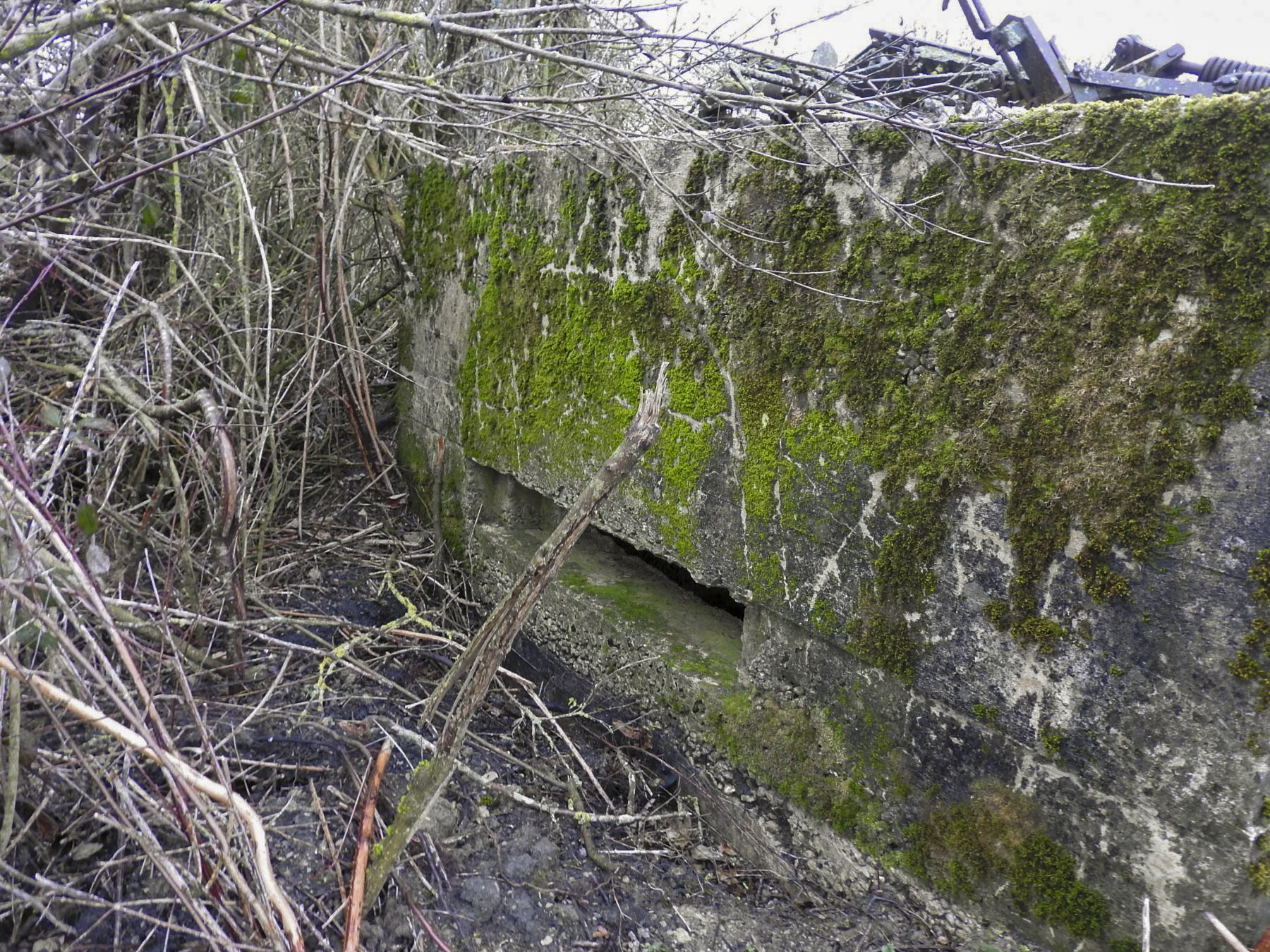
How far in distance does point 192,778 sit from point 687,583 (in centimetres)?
167

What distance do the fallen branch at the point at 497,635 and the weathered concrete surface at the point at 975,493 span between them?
1.93 ft

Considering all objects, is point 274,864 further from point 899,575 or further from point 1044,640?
point 1044,640

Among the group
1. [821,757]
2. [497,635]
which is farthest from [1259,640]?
[497,635]

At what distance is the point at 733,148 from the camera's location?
6.32 ft

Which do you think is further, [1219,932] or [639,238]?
[639,238]

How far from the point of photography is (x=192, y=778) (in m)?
1.24

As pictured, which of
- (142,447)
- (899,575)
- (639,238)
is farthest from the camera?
(142,447)

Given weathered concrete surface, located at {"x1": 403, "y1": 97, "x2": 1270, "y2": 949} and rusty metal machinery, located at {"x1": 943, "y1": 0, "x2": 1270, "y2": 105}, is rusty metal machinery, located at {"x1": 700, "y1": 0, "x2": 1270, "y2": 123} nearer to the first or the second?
rusty metal machinery, located at {"x1": 943, "y1": 0, "x2": 1270, "y2": 105}

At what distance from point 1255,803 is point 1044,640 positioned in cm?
37

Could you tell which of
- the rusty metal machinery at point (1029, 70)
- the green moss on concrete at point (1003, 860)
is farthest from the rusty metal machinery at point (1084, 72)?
the green moss on concrete at point (1003, 860)

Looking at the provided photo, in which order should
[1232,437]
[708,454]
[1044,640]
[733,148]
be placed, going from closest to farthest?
[1232,437] → [1044,640] → [733,148] → [708,454]

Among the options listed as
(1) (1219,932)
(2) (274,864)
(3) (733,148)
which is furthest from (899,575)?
(2) (274,864)

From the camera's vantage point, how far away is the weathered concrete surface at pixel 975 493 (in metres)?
1.26

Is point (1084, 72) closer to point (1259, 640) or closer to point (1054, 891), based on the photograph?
point (1259, 640)
